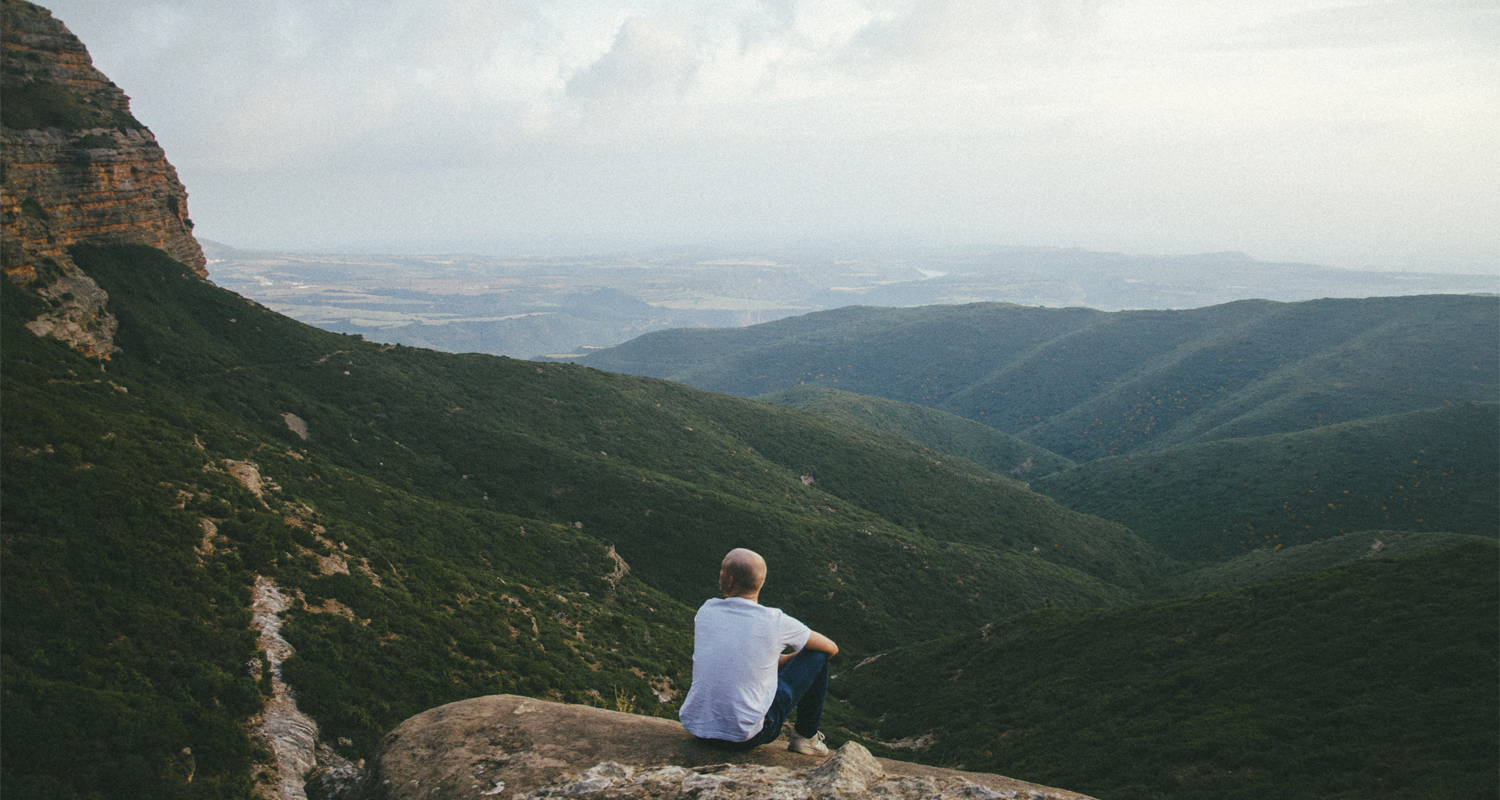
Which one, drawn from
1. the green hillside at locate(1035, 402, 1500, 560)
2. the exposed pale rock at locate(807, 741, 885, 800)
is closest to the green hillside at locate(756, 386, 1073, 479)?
the green hillside at locate(1035, 402, 1500, 560)

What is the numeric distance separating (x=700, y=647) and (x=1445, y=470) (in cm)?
9770

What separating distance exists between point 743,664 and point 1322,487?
301ft

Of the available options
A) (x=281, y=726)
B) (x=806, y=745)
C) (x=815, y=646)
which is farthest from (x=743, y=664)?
(x=281, y=726)

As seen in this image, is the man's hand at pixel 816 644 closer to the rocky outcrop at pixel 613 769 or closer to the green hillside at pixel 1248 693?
the rocky outcrop at pixel 613 769

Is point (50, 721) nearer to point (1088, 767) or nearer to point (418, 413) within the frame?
point (1088, 767)

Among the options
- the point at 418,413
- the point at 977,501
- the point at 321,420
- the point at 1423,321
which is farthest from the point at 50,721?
the point at 1423,321

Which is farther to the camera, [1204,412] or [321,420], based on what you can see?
[1204,412]

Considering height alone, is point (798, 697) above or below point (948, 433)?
above

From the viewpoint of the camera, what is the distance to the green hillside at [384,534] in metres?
12.5

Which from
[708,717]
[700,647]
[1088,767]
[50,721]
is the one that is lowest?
[1088,767]

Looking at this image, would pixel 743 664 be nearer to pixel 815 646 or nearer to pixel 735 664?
pixel 735 664

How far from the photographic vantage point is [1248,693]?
787 inches

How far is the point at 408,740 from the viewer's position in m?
8.71

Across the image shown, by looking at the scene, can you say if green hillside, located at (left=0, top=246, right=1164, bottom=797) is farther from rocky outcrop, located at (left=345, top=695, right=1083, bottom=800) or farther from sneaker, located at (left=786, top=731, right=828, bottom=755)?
sneaker, located at (left=786, top=731, right=828, bottom=755)
